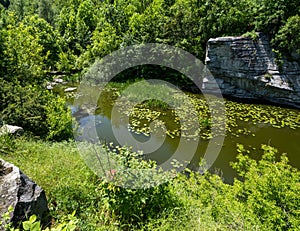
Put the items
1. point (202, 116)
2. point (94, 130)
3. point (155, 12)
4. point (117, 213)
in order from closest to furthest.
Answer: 1. point (117, 213)
2. point (94, 130)
3. point (202, 116)
4. point (155, 12)

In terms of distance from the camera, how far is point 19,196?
2.85 meters

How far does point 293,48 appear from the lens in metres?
12.4

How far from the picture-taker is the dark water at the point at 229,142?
7828mm

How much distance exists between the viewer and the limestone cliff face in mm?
12477

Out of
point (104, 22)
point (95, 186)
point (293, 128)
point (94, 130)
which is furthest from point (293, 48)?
point (104, 22)

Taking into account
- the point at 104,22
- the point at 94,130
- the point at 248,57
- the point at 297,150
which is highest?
the point at 104,22

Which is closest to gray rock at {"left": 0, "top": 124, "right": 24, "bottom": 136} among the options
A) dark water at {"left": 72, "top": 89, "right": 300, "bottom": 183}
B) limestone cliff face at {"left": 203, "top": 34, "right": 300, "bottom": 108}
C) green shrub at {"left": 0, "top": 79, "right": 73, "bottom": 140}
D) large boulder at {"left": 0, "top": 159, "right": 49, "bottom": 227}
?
green shrub at {"left": 0, "top": 79, "right": 73, "bottom": 140}

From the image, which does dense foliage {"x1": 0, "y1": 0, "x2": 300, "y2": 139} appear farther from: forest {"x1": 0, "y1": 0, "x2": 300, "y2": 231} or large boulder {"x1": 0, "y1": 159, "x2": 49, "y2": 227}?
large boulder {"x1": 0, "y1": 159, "x2": 49, "y2": 227}

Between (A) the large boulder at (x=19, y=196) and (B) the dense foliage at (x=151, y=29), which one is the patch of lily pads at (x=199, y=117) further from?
(A) the large boulder at (x=19, y=196)

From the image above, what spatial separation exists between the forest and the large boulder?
0.32 meters

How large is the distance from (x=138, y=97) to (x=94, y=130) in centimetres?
438

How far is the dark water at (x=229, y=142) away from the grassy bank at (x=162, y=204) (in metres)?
3.06

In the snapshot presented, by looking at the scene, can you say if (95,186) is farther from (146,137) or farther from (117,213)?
(146,137)

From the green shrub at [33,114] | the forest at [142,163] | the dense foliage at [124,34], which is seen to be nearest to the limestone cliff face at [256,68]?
the forest at [142,163]
